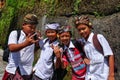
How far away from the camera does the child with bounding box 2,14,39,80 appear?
589cm

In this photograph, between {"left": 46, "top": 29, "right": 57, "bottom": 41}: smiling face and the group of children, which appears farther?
{"left": 46, "top": 29, "right": 57, "bottom": 41}: smiling face

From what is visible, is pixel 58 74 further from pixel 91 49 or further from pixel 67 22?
pixel 67 22

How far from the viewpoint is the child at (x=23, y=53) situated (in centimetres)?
589

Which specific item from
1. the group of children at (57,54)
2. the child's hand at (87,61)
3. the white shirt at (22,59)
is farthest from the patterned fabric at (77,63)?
the white shirt at (22,59)

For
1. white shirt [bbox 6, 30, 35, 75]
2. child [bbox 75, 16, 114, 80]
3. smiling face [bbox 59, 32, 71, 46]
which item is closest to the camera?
child [bbox 75, 16, 114, 80]

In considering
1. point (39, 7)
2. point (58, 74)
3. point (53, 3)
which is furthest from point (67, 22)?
point (58, 74)

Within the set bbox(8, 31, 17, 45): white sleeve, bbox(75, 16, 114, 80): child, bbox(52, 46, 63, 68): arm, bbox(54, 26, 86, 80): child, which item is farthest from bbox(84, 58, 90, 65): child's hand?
bbox(8, 31, 17, 45): white sleeve

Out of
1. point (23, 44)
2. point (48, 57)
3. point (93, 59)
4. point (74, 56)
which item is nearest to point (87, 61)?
point (93, 59)

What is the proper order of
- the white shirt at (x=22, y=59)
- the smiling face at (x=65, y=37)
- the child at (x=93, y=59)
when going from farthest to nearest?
the white shirt at (x=22, y=59)
the smiling face at (x=65, y=37)
the child at (x=93, y=59)

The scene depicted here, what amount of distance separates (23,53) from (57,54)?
622 mm

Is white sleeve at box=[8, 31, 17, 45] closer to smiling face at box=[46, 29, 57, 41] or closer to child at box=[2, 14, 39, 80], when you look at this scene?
child at box=[2, 14, 39, 80]

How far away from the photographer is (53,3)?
10.1 m

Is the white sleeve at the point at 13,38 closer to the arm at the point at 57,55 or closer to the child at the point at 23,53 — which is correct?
the child at the point at 23,53

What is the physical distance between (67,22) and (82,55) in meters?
3.18
